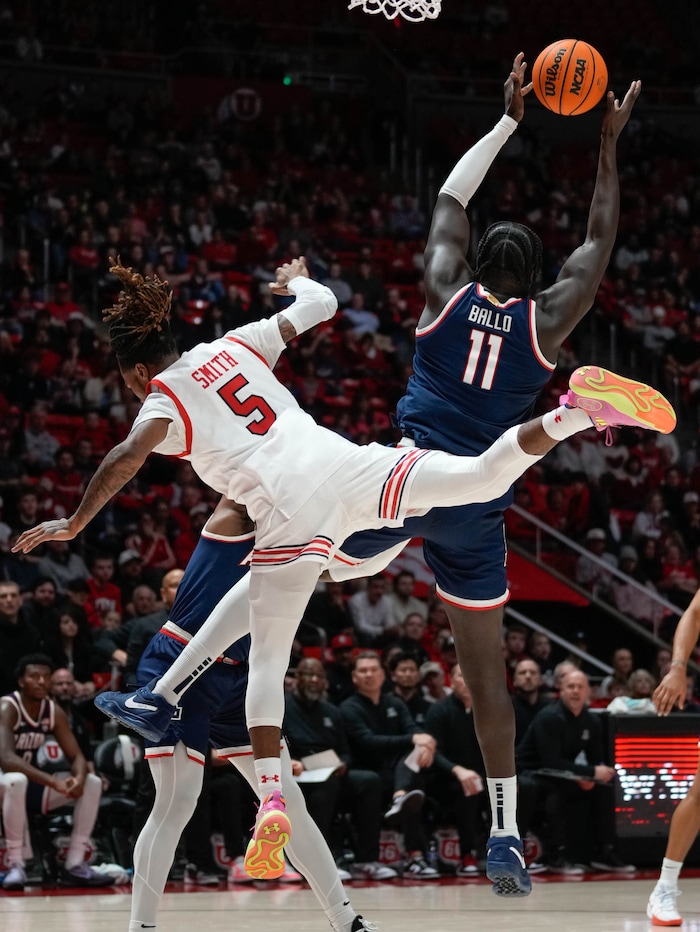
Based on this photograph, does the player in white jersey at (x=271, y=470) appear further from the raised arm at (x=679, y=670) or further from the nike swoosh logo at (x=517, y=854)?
the raised arm at (x=679, y=670)

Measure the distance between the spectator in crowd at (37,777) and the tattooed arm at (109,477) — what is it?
181 inches

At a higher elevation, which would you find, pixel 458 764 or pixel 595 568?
pixel 458 764

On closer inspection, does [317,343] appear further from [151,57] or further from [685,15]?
[685,15]

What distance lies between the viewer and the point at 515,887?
589 cm

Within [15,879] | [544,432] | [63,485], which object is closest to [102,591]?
[63,485]

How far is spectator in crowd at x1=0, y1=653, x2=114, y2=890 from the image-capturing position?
970 cm

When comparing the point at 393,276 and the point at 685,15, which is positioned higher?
the point at 685,15

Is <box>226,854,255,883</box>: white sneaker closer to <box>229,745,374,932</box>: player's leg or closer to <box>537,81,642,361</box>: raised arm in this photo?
<box>229,745,374,932</box>: player's leg

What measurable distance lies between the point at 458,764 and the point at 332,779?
112cm

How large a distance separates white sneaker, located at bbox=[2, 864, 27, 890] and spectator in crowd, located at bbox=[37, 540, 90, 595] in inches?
140

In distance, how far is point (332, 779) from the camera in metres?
10.4

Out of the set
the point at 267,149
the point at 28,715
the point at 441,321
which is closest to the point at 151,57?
the point at 267,149

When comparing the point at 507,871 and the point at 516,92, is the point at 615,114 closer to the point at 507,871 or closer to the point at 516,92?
the point at 516,92

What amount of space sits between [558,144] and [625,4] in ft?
12.9
